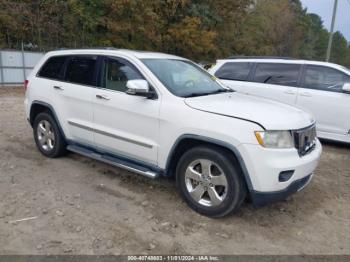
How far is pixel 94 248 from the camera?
3.16 m

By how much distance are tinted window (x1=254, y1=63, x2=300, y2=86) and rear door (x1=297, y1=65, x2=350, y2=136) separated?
0.75 feet

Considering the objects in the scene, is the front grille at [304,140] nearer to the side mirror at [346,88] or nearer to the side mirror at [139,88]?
the side mirror at [139,88]

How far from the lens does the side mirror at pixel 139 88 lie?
3.91m

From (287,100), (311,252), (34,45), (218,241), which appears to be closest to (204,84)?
(218,241)

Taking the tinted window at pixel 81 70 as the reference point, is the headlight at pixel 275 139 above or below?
below

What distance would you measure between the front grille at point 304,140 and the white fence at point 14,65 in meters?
16.8

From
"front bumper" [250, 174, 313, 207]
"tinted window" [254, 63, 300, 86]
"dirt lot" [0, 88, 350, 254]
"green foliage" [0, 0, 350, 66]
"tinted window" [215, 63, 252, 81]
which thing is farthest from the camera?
"green foliage" [0, 0, 350, 66]

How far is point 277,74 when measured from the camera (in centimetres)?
758

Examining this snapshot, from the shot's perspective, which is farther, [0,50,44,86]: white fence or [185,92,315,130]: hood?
[0,50,44,86]: white fence

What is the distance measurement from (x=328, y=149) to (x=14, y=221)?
19.4 ft

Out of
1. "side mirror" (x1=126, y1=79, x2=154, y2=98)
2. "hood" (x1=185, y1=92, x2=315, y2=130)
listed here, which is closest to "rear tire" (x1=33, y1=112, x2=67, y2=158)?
"side mirror" (x1=126, y1=79, x2=154, y2=98)

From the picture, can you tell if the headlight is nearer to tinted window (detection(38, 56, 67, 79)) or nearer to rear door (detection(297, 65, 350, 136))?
tinted window (detection(38, 56, 67, 79))

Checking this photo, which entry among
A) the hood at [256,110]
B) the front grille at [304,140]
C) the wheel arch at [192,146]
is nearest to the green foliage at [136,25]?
the wheel arch at [192,146]

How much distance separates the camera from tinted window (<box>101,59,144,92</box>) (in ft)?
→ 14.3
